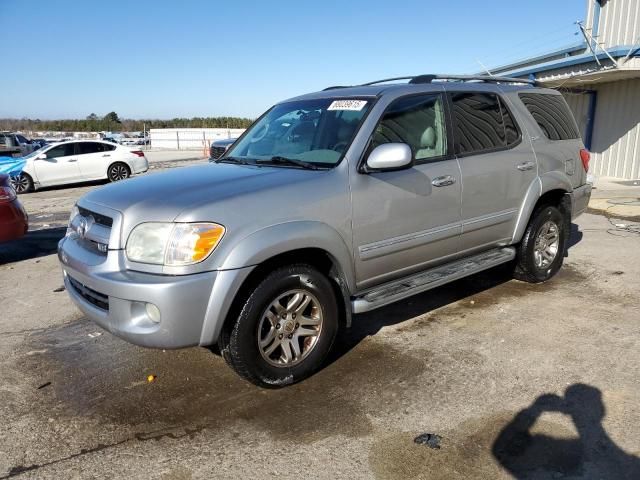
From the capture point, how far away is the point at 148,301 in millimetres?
2973

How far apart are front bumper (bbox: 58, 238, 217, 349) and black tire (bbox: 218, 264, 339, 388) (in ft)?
0.85

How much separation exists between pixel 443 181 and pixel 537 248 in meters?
1.87

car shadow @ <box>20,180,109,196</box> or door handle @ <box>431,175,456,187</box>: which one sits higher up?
door handle @ <box>431,175,456,187</box>

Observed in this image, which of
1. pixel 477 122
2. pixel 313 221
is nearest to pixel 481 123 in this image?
pixel 477 122

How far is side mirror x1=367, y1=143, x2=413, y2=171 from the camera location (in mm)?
3631

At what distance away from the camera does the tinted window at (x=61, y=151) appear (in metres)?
16.0

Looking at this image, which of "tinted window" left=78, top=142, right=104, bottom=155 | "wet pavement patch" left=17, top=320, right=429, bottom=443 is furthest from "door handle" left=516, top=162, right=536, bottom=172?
"tinted window" left=78, top=142, right=104, bottom=155

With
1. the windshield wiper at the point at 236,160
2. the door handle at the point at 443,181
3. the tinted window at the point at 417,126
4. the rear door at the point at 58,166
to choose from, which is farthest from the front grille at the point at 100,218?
the rear door at the point at 58,166

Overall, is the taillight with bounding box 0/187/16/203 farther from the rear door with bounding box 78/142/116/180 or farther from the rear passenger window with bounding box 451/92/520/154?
the rear door with bounding box 78/142/116/180

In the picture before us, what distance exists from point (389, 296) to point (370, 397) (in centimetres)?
79

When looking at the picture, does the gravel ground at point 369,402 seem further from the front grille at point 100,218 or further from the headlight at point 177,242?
the front grille at point 100,218

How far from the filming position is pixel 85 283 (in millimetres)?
3342

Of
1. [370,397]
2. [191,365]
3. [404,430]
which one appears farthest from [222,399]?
[404,430]

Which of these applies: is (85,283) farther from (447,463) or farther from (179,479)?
(447,463)
